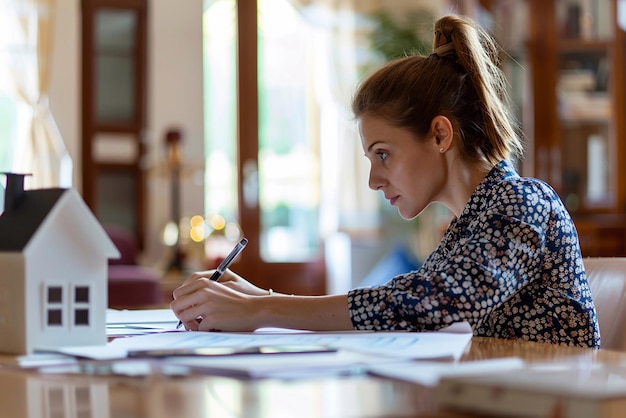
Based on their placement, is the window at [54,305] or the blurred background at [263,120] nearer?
the window at [54,305]

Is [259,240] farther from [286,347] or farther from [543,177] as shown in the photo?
[286,347]

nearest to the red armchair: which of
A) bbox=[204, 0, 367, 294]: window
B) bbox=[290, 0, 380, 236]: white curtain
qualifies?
bbox=[204, 0, 367, 294]: window

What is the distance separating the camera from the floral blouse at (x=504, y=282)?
1218 mm

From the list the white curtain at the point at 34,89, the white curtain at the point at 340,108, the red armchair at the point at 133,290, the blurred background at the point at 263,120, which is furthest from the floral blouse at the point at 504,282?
the white curtain at the point at 340,108

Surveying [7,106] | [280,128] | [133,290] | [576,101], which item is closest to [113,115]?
[7,106]

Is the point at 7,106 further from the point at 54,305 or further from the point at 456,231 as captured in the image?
the point at 54,305

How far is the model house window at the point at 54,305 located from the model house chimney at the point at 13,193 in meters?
0.14

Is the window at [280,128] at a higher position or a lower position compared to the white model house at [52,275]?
higher

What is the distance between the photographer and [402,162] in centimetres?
157

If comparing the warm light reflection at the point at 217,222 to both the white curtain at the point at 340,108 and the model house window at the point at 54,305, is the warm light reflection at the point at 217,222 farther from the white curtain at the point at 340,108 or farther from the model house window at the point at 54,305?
the model house window at the point at 54,305

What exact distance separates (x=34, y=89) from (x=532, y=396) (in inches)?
191

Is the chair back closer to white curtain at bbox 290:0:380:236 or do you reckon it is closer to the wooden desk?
the wooden desk

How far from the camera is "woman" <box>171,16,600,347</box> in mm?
1238

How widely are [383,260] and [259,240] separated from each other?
0.81 metres
